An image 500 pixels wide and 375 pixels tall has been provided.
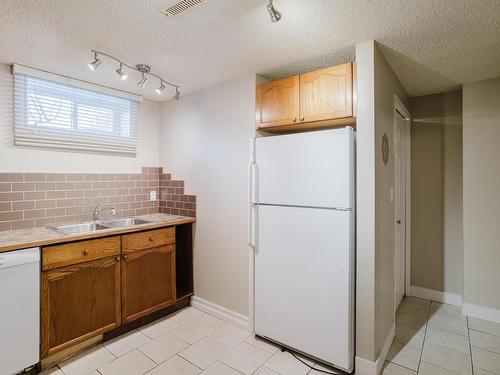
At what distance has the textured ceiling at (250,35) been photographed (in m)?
1.53

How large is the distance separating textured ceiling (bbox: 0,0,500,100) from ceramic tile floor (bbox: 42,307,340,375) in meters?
2.36

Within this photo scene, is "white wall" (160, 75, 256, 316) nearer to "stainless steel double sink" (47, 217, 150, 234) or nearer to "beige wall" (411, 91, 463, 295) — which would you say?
"stainless steel double sink" (47, 217, 150, 234)

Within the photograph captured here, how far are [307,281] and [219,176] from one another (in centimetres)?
133

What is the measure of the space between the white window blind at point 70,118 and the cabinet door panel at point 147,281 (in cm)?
124

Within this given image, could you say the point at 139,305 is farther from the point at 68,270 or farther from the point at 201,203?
the point at 201,203

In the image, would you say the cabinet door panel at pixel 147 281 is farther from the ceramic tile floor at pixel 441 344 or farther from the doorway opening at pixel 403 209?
the doorway opening at pixel 403 209

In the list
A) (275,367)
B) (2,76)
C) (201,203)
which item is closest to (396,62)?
(201,203)

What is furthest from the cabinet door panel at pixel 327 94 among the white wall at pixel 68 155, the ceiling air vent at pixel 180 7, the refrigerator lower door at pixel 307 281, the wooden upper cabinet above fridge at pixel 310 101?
the white wall at pixel 68 155

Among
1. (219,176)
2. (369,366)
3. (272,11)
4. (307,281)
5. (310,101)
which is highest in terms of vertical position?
(272,11)

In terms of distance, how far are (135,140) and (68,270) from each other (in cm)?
165

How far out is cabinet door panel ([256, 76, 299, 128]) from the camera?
2242mm

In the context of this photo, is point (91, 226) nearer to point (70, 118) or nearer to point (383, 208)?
point (70, 118)

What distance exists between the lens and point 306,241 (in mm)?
2082

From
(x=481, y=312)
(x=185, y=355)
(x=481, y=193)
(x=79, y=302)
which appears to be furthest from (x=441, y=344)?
(x=79, y=302)
